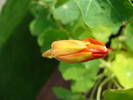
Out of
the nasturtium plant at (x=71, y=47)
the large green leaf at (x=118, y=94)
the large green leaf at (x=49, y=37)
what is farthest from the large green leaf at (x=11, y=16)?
the large green leaf at (x=118, y=94)

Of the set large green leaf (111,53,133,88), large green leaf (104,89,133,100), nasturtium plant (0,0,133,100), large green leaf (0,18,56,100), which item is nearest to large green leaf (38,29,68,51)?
nasturtium plant (0,0,133,100)

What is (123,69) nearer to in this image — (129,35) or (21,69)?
(129,35)

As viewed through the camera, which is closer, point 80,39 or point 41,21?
point 80,39

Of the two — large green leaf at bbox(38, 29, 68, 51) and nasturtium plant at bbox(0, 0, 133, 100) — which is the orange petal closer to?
nasturtium plant at bbox(0, 0, 133, 100)

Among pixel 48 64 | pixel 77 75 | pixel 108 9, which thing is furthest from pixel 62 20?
pixel 48 64

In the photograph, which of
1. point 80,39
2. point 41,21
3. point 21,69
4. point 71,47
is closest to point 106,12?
point 71,47

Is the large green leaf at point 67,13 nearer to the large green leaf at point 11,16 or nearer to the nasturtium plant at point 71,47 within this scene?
the nasturtium plant at point 71,47

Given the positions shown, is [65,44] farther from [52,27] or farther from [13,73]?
[13,73]
